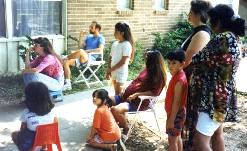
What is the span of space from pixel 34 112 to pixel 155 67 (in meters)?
1.60

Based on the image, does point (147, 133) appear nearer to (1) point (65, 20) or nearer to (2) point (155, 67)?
(2) point (155, 67)

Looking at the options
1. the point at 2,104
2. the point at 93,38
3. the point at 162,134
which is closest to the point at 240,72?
the point at 93,38

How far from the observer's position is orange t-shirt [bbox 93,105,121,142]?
14.0 feet

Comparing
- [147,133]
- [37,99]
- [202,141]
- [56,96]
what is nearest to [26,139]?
[37,99]

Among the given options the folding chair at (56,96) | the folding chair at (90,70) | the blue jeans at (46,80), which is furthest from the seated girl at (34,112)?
the folding chair at (90,70)

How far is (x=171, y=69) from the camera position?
12.3ft

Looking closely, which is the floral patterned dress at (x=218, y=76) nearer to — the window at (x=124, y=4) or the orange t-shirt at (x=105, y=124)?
the orange t-shirt at (x=105, y=124)

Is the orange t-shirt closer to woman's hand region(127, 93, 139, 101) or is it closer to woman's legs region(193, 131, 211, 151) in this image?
woman's hand region(127, 93, 139, 101)

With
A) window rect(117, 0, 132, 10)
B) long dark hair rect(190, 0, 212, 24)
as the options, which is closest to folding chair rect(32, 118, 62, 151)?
long dark hair rect(190, 0, 212, 24)

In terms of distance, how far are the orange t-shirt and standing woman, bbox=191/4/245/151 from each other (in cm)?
108

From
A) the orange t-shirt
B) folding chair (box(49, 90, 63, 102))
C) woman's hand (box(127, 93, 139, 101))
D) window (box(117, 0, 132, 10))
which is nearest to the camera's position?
the orange t-shirt

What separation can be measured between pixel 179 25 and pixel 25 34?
17.6 ft

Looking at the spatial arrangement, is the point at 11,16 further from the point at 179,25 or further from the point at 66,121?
the point at 179,25

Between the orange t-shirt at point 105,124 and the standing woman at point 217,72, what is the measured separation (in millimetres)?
1085
